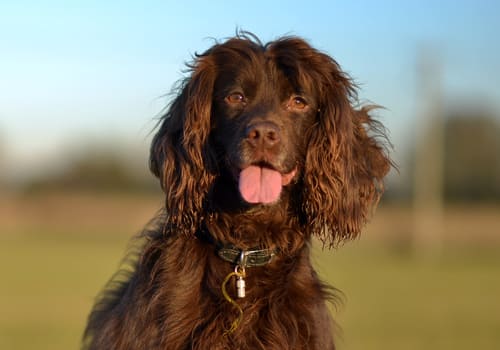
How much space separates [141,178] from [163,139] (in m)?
62.3

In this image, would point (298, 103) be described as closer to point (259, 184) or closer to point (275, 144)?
point (275, 144)

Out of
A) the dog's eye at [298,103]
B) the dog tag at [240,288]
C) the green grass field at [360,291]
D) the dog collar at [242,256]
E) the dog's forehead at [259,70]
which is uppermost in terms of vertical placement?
the dog's forehead at [259,70]

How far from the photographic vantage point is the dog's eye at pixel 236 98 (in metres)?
5.98

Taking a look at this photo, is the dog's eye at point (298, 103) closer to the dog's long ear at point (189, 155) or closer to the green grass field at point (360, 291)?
the dog's long ear at point (189, 155)

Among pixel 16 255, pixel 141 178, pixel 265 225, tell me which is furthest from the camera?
pixel 141 178

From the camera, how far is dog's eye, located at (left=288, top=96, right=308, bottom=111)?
19.8ft

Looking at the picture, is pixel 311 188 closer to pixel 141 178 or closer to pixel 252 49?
pixel 252 49

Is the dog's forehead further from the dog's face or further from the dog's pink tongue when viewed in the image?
the dog's pink tongue

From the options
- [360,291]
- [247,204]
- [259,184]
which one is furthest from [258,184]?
[360,291]

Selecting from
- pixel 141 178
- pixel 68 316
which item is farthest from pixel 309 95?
pixel 141 178

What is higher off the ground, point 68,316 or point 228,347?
point 228,347

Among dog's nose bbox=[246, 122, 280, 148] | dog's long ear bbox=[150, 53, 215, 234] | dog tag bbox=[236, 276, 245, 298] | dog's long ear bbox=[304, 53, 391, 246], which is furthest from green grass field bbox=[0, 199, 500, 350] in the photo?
dog's nose bbox=[246, 122, 280, 148]

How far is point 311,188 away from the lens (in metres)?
A: 6.03

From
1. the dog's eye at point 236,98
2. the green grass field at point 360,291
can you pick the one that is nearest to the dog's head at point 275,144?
the dog's eye at point 236,98
